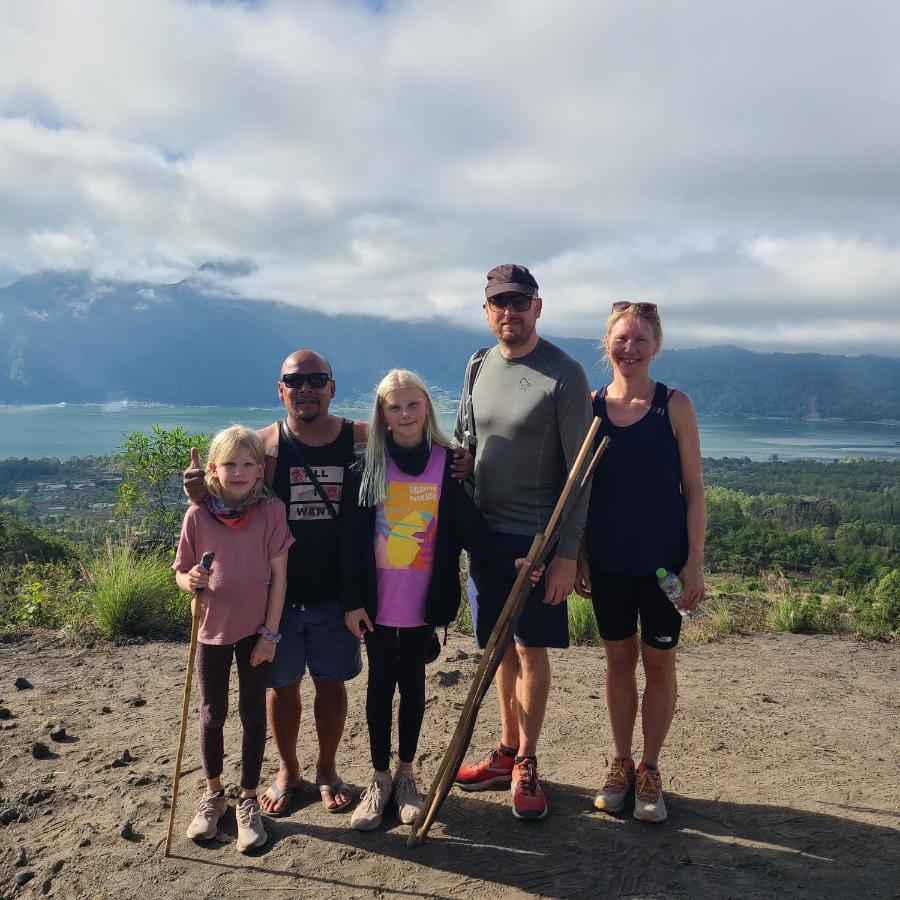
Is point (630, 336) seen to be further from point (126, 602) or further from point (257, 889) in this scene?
point (126, 602)

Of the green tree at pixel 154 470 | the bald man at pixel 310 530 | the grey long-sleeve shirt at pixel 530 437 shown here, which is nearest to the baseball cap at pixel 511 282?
the grey long-sleeve shirt at pixel 530 437

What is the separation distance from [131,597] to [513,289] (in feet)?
17.8

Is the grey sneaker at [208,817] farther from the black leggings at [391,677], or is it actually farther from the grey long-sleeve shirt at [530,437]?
the grey long-sleeve shirt at [530,437]

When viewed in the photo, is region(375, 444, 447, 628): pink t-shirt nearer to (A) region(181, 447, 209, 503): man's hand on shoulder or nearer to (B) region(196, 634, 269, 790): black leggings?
(B) region(196, 634, 269, 790): black leggings

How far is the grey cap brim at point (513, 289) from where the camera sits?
327 cm

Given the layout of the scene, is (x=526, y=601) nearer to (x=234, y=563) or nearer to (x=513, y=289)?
(x=234, y=563)

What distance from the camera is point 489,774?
3.75 m

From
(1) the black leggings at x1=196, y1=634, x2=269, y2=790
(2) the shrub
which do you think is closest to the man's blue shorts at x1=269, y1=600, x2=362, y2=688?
(1) the black leggings at x1=196, y1=634, x2=269, y2=790

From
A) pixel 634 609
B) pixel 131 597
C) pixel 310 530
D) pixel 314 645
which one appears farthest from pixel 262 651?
pixel 131 597

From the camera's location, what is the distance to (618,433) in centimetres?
327

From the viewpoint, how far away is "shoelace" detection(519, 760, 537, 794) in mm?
3447

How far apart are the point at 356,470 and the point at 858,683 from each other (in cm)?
509

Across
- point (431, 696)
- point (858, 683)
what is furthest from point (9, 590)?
point (858, 683)

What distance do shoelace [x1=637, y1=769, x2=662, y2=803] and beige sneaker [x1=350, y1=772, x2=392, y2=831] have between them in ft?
4.09
